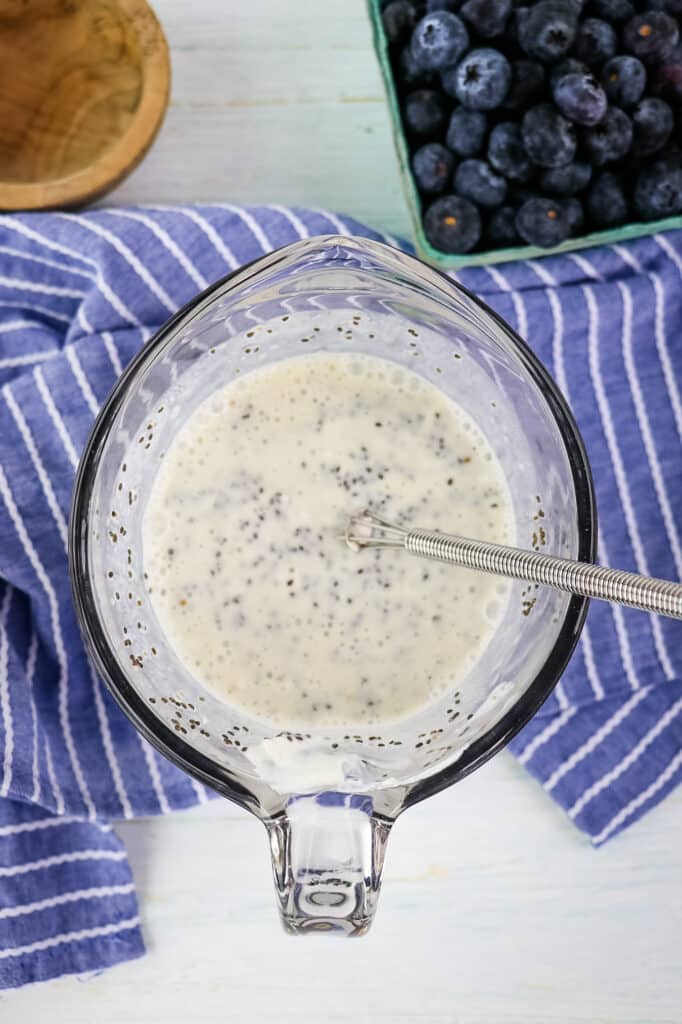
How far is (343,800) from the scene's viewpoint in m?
0.72

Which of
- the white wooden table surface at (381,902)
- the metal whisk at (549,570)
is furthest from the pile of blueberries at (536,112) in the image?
A: the metal whisk at (549,570)

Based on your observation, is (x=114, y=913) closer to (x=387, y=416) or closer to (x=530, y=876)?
(x=530, y=876)

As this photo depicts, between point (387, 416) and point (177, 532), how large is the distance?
0.18 metres

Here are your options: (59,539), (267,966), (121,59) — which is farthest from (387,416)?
(267,966)

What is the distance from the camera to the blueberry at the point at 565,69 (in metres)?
0.87

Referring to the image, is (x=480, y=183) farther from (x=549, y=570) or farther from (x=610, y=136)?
(x=549, y=570)

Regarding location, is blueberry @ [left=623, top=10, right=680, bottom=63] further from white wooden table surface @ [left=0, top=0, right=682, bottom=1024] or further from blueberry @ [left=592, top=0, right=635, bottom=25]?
white wooden table surface @ [left=0, top=0, right=682, bottom=1024]

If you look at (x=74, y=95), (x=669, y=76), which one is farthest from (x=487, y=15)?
(x=74, y=95)

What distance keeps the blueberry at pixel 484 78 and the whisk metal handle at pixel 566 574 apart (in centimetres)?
40

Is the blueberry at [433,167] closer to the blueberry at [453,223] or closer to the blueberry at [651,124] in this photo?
the blueberry at [453,223]

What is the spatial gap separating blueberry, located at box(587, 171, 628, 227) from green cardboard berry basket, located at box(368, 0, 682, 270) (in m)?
0.01

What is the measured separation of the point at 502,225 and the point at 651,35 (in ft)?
0.61

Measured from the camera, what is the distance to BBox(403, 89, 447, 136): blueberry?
898mm

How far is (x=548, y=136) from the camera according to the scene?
86cm
